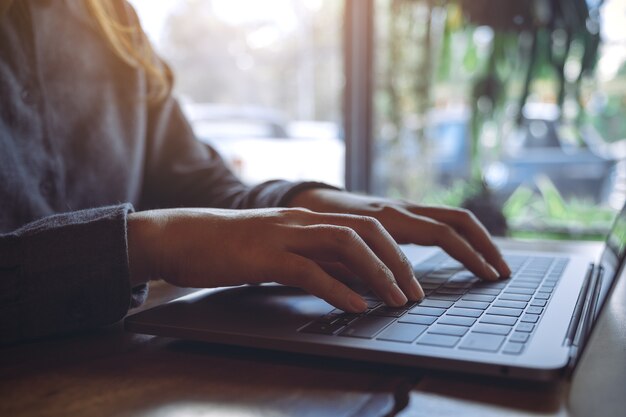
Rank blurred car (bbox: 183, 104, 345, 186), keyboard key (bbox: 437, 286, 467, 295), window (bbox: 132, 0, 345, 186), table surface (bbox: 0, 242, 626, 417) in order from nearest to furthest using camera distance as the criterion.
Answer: table surface (bbox: 0, 242, 626, 417) → keyboard key (bbox: 437, 286, 467, 295) → window (bbox: 132, 0, 345, 186) → blurred car (bbox: 183, 104, 345, 186)

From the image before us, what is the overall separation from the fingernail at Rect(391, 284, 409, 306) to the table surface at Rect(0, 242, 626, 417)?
10 cm

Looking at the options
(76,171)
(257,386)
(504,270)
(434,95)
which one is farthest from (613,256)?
(434,95)

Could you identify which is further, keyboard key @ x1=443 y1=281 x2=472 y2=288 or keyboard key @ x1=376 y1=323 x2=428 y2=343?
keyboard key @ x1=443 y1=281 x2=472 y2=288


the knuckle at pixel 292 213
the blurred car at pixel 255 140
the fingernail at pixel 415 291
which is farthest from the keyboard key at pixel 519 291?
the blurred car at pixel 255 140

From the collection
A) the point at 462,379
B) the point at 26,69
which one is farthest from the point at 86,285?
the point at 26,69

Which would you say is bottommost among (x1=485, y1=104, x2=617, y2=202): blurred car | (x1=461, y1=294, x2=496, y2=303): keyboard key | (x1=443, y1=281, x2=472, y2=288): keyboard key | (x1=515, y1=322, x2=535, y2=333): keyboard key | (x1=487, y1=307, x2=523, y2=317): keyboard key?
(x1=485, y1=104, x2=617, y2=202): blurred car

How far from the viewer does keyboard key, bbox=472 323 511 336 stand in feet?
1.48

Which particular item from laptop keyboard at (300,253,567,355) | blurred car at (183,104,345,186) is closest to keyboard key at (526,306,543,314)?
laptop keyboard at (300,253,567,355)

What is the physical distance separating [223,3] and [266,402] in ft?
8.27

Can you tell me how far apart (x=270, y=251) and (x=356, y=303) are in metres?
0.09

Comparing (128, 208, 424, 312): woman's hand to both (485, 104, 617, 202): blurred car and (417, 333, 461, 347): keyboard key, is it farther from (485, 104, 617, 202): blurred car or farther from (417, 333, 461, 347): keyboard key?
(485, 104, 617, 202): blurred car

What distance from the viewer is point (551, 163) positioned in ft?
8.05

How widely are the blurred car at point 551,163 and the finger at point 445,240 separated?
144cm

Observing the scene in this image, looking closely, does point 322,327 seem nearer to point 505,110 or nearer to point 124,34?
point 124,34
